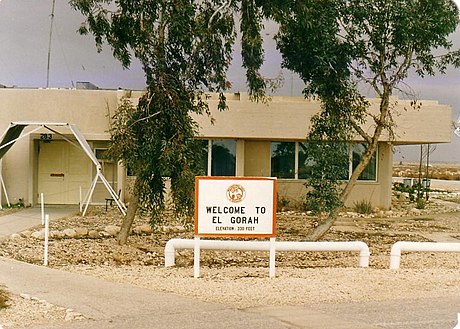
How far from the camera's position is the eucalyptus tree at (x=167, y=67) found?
11641 millimetres

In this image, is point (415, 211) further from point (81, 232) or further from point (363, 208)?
point (81, 232)

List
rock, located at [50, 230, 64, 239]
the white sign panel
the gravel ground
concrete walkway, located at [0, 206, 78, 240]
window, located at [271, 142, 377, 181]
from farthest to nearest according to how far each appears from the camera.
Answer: window, located at [271, 142, 377, 181] → concrete walkway, located at [0, 206, 78, 240] → rock, located at [50, 230, 64, 239] → the white sign panel → the gravel ground

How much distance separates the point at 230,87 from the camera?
13328 mm

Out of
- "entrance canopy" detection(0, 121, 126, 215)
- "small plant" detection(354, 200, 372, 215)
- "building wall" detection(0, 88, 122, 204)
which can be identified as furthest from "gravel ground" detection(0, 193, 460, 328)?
"building wall" detection(0, 88, 122, 204)

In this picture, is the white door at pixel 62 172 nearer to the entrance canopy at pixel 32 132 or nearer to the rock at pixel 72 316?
the entrance canopy at pixel 32 132

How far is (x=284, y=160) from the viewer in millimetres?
21203

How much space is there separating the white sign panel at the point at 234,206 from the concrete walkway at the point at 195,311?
1411 mm

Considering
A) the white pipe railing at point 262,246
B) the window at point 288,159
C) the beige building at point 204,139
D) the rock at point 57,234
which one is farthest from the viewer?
the window at point 288,159

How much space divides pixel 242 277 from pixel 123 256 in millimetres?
3230

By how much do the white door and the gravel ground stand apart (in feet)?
9.09

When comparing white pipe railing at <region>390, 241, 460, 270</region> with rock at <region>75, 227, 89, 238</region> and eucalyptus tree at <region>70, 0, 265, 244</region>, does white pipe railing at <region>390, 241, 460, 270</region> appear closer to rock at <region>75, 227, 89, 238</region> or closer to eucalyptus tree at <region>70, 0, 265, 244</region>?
eucalyptus tree at <region>70, 0, 265, 244</region>

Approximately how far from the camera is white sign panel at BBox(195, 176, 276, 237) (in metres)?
9.57

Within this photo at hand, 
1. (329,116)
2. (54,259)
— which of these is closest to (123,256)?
(54,259)

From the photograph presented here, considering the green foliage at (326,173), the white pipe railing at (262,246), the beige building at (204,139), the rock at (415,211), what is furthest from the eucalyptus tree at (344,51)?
the rock at (415,211)
